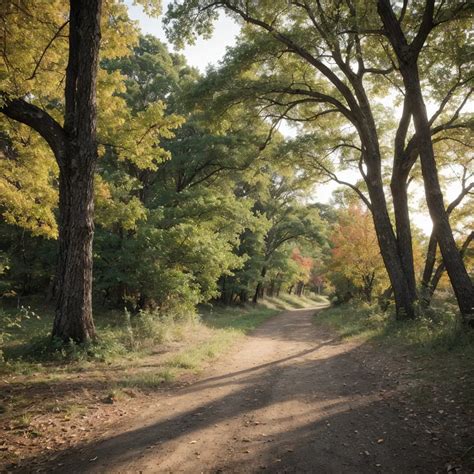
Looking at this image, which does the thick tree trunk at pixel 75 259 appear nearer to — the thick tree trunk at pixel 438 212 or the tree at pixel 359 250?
the thick tree trunk at pixel 438 212

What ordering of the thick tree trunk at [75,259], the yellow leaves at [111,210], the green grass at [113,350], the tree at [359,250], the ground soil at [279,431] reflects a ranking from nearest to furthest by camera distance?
the ground soil at [279,431], the green grass at [113,350], the thick tree trunk at [75,259], the yellow leaves at [111,210], the tree at [359,250]

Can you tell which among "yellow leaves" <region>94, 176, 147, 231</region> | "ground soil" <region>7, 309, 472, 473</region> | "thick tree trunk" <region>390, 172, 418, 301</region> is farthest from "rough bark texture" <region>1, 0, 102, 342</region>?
"thick tree trunk" <region>390, 172, 418, 301</region>

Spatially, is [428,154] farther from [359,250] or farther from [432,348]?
[359,250]

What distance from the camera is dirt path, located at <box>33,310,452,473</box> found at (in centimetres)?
370

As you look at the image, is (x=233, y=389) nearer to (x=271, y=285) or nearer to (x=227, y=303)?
(x=227, y=303)

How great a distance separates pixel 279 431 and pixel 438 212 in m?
6.39

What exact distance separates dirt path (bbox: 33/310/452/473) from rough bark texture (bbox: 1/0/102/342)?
322cm

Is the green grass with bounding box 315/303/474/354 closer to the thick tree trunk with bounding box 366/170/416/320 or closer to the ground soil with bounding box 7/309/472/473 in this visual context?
the thick tree trunk with bounding box 366/170/416/320

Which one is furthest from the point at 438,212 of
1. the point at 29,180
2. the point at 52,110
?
the point at 29,180

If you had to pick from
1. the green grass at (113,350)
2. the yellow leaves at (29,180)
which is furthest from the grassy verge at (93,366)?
the yellow leaves at (29,180)

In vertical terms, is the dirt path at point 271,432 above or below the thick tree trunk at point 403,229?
below

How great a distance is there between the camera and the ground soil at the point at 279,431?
3.70 meters

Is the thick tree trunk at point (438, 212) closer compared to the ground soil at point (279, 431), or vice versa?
the ground soil at point (279, 431)

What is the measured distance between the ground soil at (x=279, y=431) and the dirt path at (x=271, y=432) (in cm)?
1
